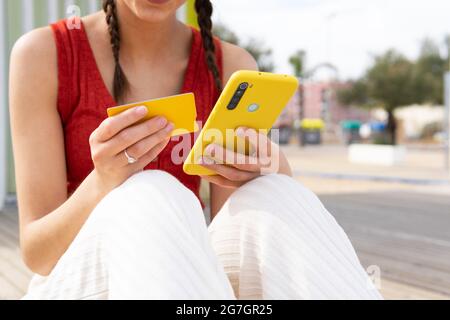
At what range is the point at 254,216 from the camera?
122 centimetres

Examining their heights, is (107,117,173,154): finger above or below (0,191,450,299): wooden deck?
above

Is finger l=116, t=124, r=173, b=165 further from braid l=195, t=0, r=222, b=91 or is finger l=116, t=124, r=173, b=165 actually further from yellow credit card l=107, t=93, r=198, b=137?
braid l=195, t=0, r=222, b=91

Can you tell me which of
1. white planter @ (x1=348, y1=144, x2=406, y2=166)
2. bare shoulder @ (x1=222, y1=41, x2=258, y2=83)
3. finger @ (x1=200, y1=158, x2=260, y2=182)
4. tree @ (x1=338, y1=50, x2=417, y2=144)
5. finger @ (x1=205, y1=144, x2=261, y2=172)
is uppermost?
bare shoulder @ (x1=222, y1=41, x2=258, y2=83)

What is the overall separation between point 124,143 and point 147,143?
48 mm

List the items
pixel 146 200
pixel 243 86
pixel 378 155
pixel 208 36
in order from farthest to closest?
pixel 378 155 → pixel 208 36 → pixel 243 86 → pixel 146 200

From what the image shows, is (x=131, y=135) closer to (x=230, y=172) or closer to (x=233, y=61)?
(x=230, y=172)

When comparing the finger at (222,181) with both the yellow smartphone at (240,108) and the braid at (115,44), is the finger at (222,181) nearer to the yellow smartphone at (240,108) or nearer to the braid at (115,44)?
the yellow smartphone at (240,108)

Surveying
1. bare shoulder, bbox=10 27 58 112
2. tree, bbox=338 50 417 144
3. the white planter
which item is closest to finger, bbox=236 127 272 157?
bare shoulder, bbox=10 27 58 112

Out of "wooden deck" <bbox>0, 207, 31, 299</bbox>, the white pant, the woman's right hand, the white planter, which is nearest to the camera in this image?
the white pant

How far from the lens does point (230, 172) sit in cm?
131

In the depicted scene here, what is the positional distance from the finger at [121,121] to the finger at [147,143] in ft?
0.16

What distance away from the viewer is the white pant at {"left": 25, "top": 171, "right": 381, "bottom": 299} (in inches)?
38.3

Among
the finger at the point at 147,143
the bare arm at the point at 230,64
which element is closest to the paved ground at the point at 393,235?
the bare arm at the point at 230,64

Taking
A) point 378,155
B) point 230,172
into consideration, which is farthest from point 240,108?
point 378,155
